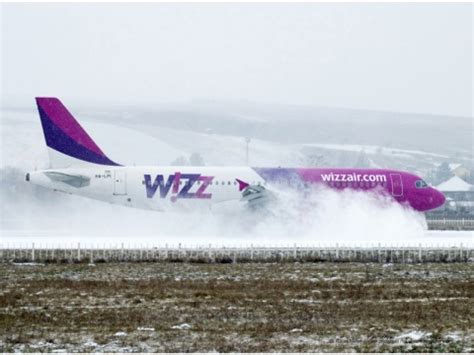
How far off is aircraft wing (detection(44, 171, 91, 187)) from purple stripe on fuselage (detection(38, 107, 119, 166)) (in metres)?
1.41

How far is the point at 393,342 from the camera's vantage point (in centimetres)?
2125

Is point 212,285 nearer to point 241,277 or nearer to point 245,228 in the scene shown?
point 241,277

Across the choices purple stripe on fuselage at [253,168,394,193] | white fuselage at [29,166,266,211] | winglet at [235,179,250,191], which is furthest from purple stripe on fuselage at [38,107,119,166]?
purple stripe on fuselage at [253,168,394,193]

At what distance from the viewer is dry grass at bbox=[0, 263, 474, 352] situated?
21375mm

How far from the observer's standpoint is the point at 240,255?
45.0 m

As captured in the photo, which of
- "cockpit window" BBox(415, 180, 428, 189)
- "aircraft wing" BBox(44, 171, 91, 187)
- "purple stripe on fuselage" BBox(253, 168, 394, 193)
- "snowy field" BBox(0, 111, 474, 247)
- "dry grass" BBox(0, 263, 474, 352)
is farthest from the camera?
"cockpit window" BBox(415, 180, 428, 189)

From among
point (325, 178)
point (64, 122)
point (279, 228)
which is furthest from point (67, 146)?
point (325, 178)

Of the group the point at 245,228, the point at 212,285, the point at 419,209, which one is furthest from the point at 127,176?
the point at 212,285

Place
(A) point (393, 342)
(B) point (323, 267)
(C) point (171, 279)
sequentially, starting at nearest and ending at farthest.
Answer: (A) point (393, 342)
(C) point (171, 279)
(B) point (323, 267)

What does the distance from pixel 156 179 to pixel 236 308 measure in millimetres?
38408

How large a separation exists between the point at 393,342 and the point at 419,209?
48.4 meters

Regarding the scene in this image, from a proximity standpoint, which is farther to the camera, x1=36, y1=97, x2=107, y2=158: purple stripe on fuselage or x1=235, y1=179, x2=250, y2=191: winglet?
x1=235, y1=179, x2=250, y2=191: winglet

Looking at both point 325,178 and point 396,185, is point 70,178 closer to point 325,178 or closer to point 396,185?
point 325,178

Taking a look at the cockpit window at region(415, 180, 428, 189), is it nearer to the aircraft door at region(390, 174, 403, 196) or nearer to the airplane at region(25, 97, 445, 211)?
the aircraft door at region(390, 174, 403, 196)
